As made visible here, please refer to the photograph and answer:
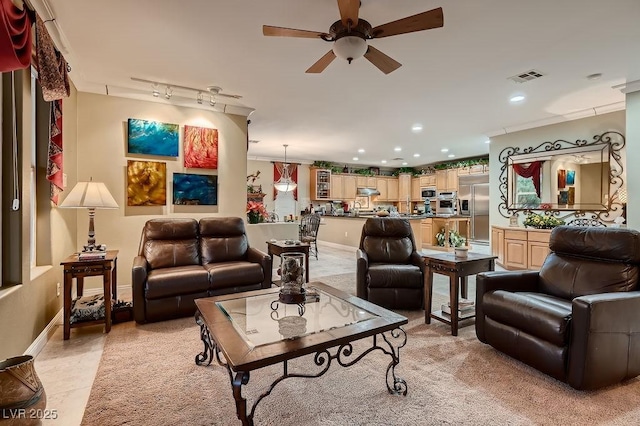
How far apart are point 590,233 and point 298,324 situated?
244 centimetres

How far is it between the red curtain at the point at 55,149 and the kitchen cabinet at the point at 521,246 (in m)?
6.38

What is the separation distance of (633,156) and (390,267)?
338 cm

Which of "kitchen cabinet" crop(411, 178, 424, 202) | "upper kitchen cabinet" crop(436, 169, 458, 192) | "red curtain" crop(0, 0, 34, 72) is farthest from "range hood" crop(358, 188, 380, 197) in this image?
"red curtain" crop(0, 0, 34, 72)

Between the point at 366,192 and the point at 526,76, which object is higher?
the point at 526,76

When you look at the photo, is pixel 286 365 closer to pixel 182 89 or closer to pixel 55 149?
pixel 55 149

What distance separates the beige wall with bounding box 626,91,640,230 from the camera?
154 inches

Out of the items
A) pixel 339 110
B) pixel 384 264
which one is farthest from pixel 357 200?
pixel 384 264

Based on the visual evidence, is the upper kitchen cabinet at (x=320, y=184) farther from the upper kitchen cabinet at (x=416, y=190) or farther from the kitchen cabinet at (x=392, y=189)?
the upper kitchen cabinet at (x=416, y=190)

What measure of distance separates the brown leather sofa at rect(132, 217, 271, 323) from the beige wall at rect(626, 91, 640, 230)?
452 cm

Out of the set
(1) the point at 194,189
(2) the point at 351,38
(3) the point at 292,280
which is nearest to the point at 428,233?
(1) the point at 194,189

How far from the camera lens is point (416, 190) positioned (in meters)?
10.9

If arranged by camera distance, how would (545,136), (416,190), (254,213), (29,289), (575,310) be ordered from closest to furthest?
(575,310) < (29,289) < (254,213) < (545,136) < (416,190)

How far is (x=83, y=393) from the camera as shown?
201 centimetres

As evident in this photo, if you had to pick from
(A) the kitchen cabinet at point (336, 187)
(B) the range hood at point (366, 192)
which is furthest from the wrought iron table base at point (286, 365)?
(B) the range hood at point (366, 192)
